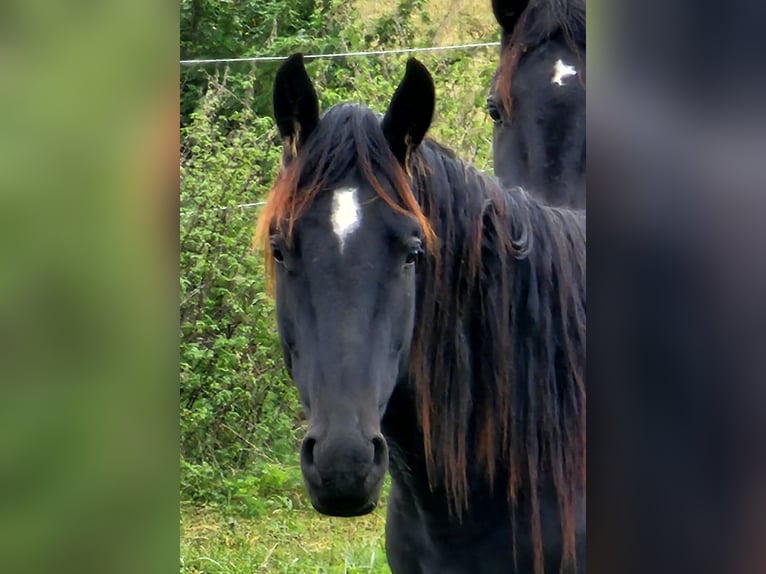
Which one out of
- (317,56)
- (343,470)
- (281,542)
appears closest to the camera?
(343,470)

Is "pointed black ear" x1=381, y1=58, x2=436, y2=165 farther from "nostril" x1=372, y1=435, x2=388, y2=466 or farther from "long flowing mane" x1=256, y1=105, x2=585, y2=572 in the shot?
"nostril" x1=372, y1=435, x2=388, y2=466

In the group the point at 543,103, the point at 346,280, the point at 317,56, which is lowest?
the point at 346,280

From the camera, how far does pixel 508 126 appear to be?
1868 mm

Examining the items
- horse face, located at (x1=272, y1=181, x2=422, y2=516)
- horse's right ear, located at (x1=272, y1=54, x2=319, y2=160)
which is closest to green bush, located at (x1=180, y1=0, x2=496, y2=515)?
horse's right ear, located at (x1=272, y1=54, x2=319, y2=160)

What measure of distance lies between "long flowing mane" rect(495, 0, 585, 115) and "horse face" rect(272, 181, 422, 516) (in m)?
0.62

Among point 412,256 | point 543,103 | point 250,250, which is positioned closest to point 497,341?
point 412,256

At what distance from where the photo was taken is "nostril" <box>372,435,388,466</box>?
1.20 meters

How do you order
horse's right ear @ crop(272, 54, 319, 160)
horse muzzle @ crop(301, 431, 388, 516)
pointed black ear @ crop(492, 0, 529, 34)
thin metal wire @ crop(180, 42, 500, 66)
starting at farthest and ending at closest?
pointed black ear @ crop(492, 0, 529, 34) < thin metal wire @ crop(180, 42, 500, 66) < horse's right ear @ crop(272, 54, 319, 160) < horse muzzle @ crop(301, 431, 388, 516)

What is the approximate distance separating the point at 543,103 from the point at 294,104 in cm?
71

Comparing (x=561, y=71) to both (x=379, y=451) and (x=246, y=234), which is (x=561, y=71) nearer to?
(x=246, y=234)

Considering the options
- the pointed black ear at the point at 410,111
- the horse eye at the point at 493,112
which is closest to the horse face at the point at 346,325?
the pointed black ear at the point at 410,111

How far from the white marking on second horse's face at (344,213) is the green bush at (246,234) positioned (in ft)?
0.75

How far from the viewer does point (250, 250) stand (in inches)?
63.9
